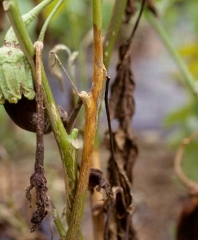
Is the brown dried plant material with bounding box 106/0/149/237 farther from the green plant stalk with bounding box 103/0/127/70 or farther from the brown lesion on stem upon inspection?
the brown lesion on stem

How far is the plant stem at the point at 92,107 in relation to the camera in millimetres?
603

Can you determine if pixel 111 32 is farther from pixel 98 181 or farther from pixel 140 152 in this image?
pixel 140 152

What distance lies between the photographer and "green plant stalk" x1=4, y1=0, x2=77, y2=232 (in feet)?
1.73

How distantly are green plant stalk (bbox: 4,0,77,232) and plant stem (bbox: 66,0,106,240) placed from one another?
0.02 m

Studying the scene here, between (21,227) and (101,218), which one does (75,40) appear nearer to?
(21,227)

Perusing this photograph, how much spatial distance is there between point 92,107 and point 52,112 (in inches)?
2.0

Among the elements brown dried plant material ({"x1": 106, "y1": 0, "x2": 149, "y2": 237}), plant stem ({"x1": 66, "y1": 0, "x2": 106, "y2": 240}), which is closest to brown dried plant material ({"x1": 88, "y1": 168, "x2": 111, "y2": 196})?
plant stem ({"x1": 66, "y1": 0, "x2": 106, "y2": 240})

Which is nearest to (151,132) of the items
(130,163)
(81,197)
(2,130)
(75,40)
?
(2,130)

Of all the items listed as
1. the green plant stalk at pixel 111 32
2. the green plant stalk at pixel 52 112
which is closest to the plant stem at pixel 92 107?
the green plant stalk at pixel 52 112

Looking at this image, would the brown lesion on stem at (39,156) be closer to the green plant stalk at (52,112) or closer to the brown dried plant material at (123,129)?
the green plant stalk at (52,112)

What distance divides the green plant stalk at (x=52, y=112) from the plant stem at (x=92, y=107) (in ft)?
0.05

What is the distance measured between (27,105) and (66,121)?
68 mm

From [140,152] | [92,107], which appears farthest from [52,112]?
[140,152]

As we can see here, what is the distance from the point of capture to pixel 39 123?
22.1 inches
